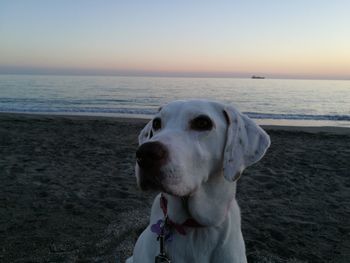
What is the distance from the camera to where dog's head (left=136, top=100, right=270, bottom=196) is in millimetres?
2381

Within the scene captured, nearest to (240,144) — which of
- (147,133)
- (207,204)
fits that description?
(207,204)

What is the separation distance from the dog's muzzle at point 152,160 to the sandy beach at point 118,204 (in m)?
2.35

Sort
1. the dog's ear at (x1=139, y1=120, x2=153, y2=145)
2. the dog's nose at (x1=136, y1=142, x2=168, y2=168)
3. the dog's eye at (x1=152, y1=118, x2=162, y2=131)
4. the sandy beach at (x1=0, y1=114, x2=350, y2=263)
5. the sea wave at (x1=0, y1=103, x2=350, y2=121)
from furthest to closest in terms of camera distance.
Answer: the sea wave at (x1=0, y1=103, x2=350, y2=121) → the sandy beach at (x1=0, y1=114, x2=350, y2=263) → the dog's ear at (x1=139, y1=120, x2=153, y2=145) → the dog's eye at (x1=152, y1=118, x2=162, y2=131) → the dog's nose at (x1=136, y1=142, x2=168, y2=168)

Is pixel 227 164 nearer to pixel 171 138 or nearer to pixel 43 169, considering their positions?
pixel 171 138

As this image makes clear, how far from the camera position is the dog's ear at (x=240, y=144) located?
273cm

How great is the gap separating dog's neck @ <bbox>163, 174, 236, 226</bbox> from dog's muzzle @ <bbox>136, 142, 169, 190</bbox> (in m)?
0.48

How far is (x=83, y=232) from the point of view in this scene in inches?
197

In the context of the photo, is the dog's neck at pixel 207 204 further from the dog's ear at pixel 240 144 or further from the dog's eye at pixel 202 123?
the dog's eye at pixel 202 123

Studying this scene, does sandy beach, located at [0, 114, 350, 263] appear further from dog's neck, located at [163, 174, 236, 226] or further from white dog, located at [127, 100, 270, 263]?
dog's neck, located at [163, 174, 236, 226]

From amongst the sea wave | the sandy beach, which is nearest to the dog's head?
the sandy beach

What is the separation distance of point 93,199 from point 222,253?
3.90 metres

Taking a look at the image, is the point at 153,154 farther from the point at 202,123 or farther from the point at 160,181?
the point at 202,123

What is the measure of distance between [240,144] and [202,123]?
0.35 m

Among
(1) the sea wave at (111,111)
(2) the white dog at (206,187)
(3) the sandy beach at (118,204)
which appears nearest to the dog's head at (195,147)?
(2) the white dog at (206,187)
